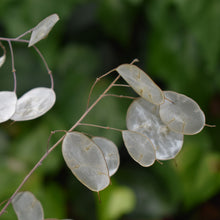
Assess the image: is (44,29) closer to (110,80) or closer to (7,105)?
(7,105)

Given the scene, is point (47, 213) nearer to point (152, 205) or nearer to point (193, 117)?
point (152, 205)

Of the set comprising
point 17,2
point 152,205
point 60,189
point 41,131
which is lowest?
point 152,205

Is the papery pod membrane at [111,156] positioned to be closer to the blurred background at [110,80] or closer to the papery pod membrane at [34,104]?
the papery pod membrane at [34,104]

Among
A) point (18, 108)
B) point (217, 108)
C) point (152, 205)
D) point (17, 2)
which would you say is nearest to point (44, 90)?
point (18, 108)

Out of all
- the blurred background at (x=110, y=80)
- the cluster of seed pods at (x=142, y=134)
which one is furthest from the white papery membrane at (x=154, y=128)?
the blurred background at (x=110, y=80)

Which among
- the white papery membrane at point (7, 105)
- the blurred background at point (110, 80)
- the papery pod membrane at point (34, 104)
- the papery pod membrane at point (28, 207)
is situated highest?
the white papery membrane at point (7, 105)

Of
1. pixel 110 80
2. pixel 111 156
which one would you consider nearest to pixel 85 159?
pixel 111 156

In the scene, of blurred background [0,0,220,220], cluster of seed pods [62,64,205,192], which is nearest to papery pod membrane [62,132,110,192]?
cluster of seed pods [62,64,205,192]
